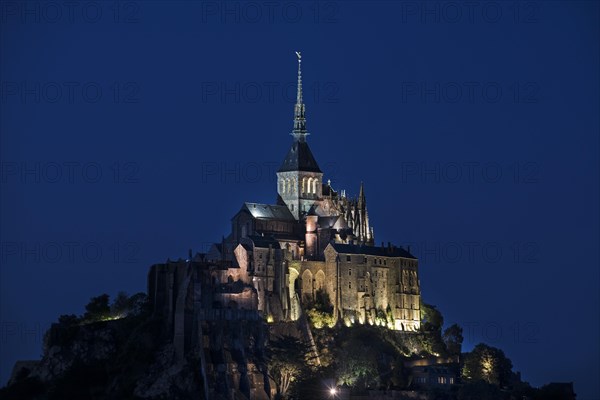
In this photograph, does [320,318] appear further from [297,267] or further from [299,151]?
[299,151]

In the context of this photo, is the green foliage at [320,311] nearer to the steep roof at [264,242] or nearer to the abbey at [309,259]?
the abbey at [309,259]

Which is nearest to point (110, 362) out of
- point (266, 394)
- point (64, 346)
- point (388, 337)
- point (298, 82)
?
point (64, 346)

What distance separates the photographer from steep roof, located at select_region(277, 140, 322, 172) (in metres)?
166

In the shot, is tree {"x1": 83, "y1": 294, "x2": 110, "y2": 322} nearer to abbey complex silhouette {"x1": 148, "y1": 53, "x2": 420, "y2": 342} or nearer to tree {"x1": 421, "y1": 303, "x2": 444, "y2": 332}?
abbey complex silhouette {"x1": 148, "y1": 53, "x2": 420, "y2": 342}

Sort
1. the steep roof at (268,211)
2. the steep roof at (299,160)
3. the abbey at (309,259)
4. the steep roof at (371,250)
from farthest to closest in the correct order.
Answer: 1. the steep roof at (299,160)
2. the steep roof at (268,211)
3. the steep roof at (371,250)
4. the abbey at (309,259)

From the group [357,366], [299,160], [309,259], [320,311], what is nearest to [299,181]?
[299,160]

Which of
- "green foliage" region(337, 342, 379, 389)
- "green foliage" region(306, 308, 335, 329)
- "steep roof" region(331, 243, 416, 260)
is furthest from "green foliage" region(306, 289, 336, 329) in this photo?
"green foliage" region(337, 342, 379, 389)

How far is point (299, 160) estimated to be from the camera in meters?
166

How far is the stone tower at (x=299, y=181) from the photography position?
164625 millimetres

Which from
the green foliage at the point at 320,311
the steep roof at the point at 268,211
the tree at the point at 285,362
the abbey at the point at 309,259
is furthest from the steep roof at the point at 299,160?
the tree at the point at 285,362

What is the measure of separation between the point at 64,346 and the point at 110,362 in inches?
186

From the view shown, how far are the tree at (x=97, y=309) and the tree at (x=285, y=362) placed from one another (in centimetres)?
1891

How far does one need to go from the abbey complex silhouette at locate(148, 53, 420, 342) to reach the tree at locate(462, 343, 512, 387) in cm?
772

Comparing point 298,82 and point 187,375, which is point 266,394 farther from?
point 298,82
